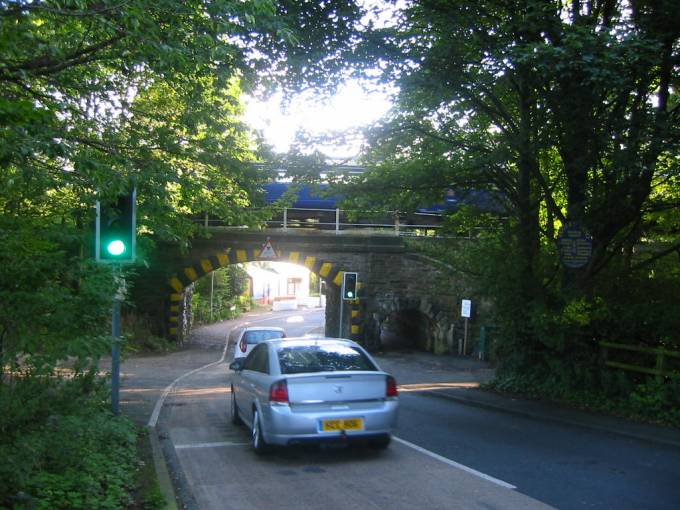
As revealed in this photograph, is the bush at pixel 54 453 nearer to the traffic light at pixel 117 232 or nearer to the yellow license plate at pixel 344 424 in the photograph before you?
the traffic light at pixel 117 232

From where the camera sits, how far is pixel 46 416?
554 centimetres

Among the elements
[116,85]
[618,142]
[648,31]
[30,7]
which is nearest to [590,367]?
[618,142]

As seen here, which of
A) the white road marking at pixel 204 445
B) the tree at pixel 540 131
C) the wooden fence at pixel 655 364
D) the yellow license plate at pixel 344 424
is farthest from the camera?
the wooden fence at pixel 655 364

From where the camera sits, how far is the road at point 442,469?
20.6ft

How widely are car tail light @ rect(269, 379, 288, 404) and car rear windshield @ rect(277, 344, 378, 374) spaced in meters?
0.29

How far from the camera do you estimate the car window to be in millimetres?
8627

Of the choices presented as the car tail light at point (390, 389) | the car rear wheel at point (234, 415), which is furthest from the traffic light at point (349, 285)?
the car tail light at point (390, 389)

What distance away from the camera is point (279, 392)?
771cm

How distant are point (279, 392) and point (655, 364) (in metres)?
7.53

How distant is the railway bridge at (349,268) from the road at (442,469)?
47.5 ft

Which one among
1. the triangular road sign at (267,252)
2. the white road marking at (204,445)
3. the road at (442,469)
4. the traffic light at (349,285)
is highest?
the triangular road sign at (267,252)

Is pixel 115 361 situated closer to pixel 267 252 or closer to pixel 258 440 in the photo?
pixel 258 440

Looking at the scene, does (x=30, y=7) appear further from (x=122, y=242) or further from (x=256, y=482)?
(x=256, y=482)

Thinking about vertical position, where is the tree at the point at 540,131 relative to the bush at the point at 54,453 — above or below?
above
